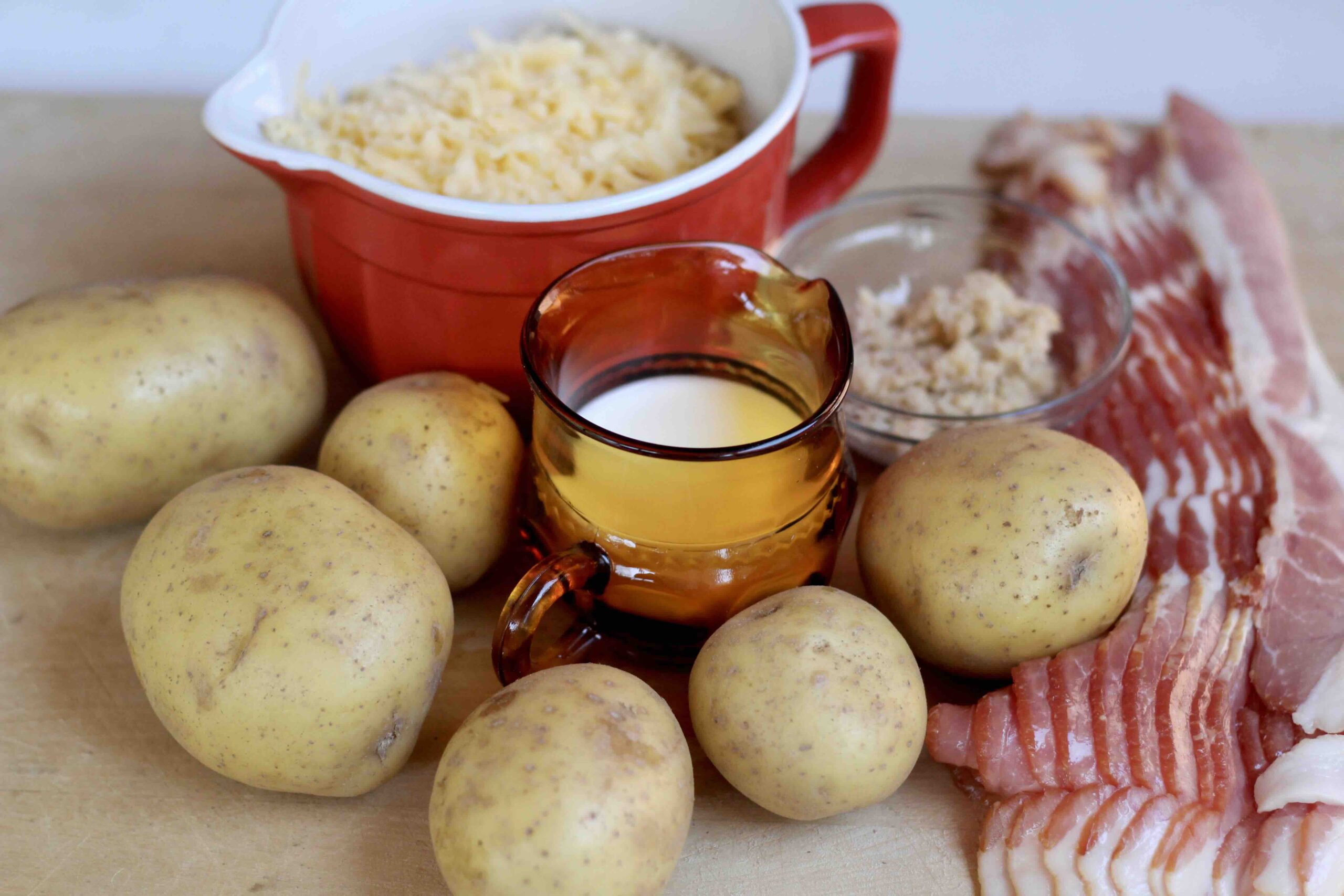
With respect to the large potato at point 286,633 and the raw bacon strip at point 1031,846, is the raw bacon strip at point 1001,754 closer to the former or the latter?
the raw bacon strip at point 1031,846

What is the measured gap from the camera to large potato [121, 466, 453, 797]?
768mm

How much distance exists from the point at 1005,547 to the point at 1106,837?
204mm

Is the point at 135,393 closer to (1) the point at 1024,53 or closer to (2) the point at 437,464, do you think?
(2) the point at 437,464

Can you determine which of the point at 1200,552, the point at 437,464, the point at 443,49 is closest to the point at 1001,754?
the point at 1200,552

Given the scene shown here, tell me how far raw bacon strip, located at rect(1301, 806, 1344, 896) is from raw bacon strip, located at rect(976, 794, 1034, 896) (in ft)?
0.57

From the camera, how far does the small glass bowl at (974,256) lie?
1.19 metres

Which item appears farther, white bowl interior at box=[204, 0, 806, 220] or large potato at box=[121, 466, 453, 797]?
white bowl interior at box=[204, 0, 806, 220]

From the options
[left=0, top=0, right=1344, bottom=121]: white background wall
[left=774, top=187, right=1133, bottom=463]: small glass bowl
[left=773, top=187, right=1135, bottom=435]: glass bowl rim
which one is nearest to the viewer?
[left=773, top=187, right=1135, bottom=435]: glass bowl rim

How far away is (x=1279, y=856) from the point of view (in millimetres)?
789

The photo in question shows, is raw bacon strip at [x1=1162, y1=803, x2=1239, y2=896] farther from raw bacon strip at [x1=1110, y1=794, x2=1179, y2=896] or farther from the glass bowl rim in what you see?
the glass bowl rim

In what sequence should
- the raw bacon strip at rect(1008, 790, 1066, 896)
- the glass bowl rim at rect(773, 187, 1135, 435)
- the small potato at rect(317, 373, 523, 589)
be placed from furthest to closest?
the glass bowl rim at rect(773, 187, 1135, 435), the small potato at rect(317, 373, 523, 589), the raw bacon strip at rect(1008, 790, 1066, 896)

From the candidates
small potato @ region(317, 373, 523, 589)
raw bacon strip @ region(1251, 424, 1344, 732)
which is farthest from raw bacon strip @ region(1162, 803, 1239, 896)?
small potato @ region(317, 373, 523, 589)

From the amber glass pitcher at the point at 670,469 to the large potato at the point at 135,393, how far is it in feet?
0.81

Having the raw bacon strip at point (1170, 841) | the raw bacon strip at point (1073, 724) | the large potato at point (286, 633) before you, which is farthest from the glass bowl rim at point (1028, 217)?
the large potato at point (286, 633)
